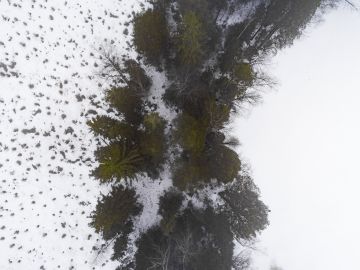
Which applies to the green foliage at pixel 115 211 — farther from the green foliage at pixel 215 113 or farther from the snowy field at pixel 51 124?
the green foliage at pixel 215 113

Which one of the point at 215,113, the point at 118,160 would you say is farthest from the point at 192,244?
the point at 215,113

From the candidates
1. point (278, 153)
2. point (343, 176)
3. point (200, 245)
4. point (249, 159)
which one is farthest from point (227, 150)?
point (343, 176)

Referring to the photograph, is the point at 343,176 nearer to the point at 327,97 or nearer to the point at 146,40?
the point at 327,97

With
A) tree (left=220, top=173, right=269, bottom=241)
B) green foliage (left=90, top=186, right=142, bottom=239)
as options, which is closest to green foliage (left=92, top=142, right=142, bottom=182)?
green foliage (left=90, top=186, right=142, bottom=239)

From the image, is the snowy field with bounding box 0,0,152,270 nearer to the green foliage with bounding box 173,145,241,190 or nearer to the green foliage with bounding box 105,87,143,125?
the green foliage with bounding box 105,87,143,125

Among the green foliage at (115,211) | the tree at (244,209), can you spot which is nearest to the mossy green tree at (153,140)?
the green foliage at (115,211)
